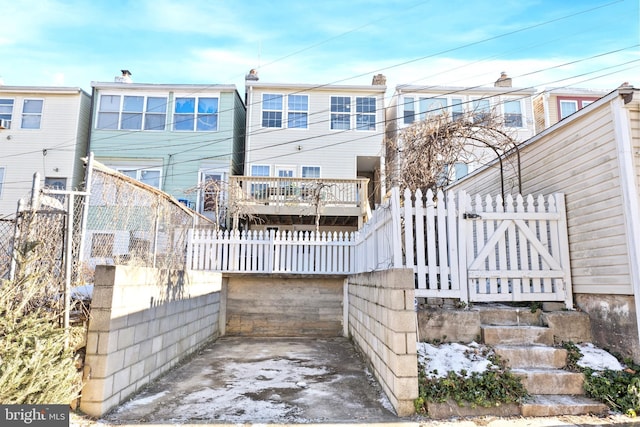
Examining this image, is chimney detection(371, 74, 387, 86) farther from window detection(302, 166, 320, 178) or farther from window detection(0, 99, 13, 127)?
window detection(0, 99, 13, 127)

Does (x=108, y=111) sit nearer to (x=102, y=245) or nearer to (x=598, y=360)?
(x=102, y=245)

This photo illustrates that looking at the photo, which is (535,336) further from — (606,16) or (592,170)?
(606,16)

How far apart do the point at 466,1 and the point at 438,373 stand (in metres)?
7.65

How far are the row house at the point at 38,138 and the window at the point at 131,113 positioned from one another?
947 mm

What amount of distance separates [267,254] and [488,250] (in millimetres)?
5748

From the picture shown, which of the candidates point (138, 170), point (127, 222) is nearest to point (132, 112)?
point (138, 170)

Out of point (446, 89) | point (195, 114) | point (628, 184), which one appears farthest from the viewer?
point (446, 89)

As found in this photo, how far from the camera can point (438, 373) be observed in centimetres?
362

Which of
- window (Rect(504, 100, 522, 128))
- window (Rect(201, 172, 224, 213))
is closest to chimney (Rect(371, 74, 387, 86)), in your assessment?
window (Rect(504, 100, 522, 128))

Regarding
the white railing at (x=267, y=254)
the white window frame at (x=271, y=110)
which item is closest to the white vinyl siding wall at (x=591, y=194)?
the white railing at (x=267, y=254)

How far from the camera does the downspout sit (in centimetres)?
380

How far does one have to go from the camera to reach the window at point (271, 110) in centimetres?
1435

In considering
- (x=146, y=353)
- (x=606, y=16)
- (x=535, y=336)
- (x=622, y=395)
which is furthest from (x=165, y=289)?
(x=606, y=16)

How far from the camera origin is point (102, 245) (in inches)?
243
